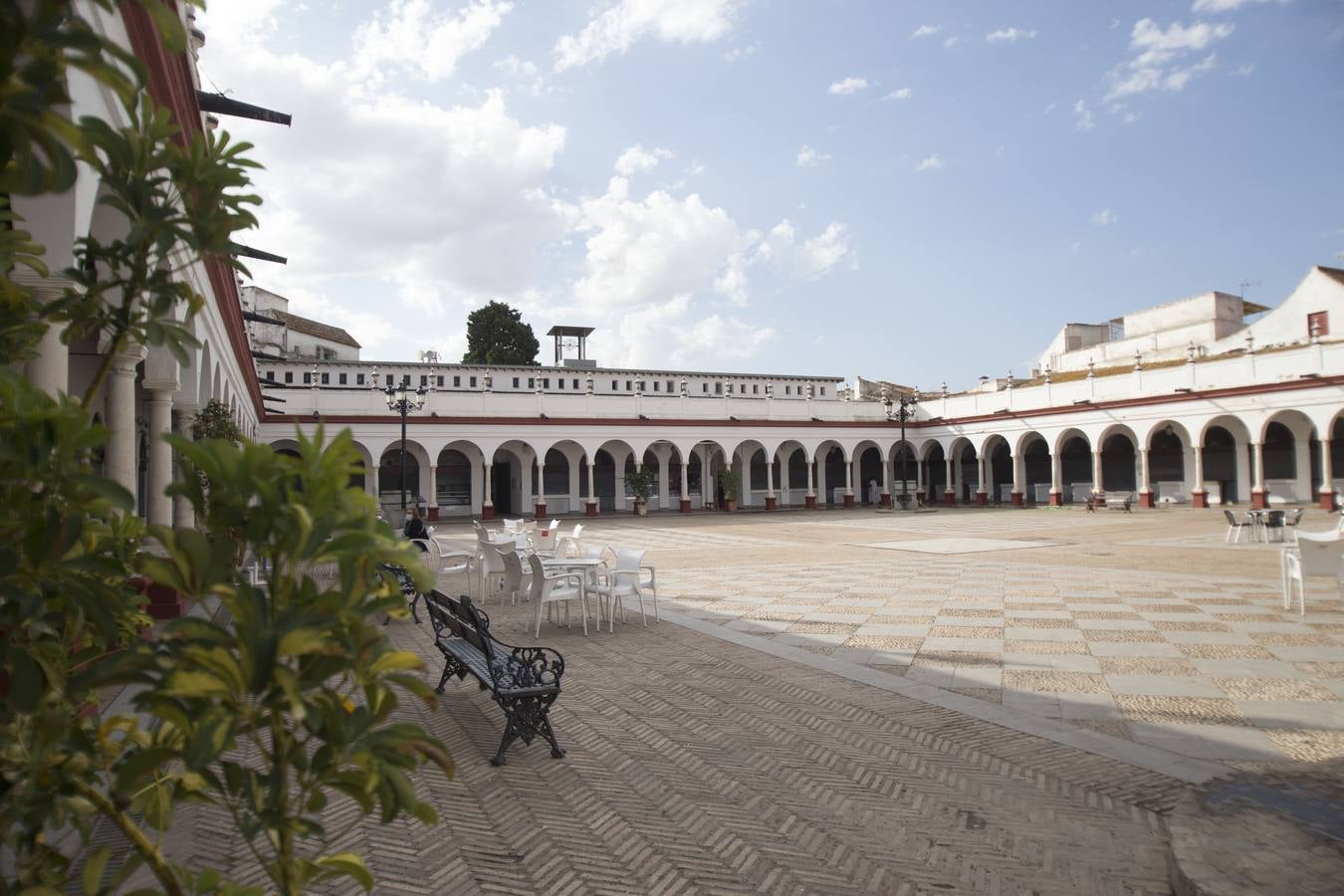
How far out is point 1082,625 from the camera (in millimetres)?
8703

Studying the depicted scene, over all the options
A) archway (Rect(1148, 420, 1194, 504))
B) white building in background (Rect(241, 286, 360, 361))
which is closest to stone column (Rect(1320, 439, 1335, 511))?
archway (Rect(1148, 420, 1194, 504))

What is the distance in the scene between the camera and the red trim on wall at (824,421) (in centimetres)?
2880

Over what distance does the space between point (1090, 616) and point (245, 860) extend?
883 centimetres

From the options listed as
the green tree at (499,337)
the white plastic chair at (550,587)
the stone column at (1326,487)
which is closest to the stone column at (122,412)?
the white plastic chair at (550,587)

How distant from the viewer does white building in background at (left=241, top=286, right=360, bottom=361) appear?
146 ft

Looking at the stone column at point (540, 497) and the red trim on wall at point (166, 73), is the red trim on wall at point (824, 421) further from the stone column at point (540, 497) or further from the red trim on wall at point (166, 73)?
the red trim on wall at point (166, 73)

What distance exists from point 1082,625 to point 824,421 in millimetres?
32143

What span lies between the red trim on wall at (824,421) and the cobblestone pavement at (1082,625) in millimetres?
13582

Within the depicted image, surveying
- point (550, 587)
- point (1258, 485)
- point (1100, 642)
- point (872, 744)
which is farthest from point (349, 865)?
point (1258, 485)

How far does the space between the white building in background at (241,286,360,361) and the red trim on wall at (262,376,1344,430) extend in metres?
13.3

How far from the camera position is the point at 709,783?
15.0ft

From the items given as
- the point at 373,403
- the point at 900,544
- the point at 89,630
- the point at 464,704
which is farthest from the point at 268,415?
the point at 89,630

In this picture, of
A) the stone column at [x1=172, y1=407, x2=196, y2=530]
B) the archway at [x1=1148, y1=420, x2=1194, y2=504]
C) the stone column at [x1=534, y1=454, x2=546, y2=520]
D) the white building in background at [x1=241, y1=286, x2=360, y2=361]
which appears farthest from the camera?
the white building in background at [x1=241, y1=286, x2=360, y2=361]

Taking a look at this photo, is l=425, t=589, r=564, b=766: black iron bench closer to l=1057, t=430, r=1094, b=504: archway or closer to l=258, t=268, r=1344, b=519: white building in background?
l=258, t=268, r=1344, b=519: white building in background
